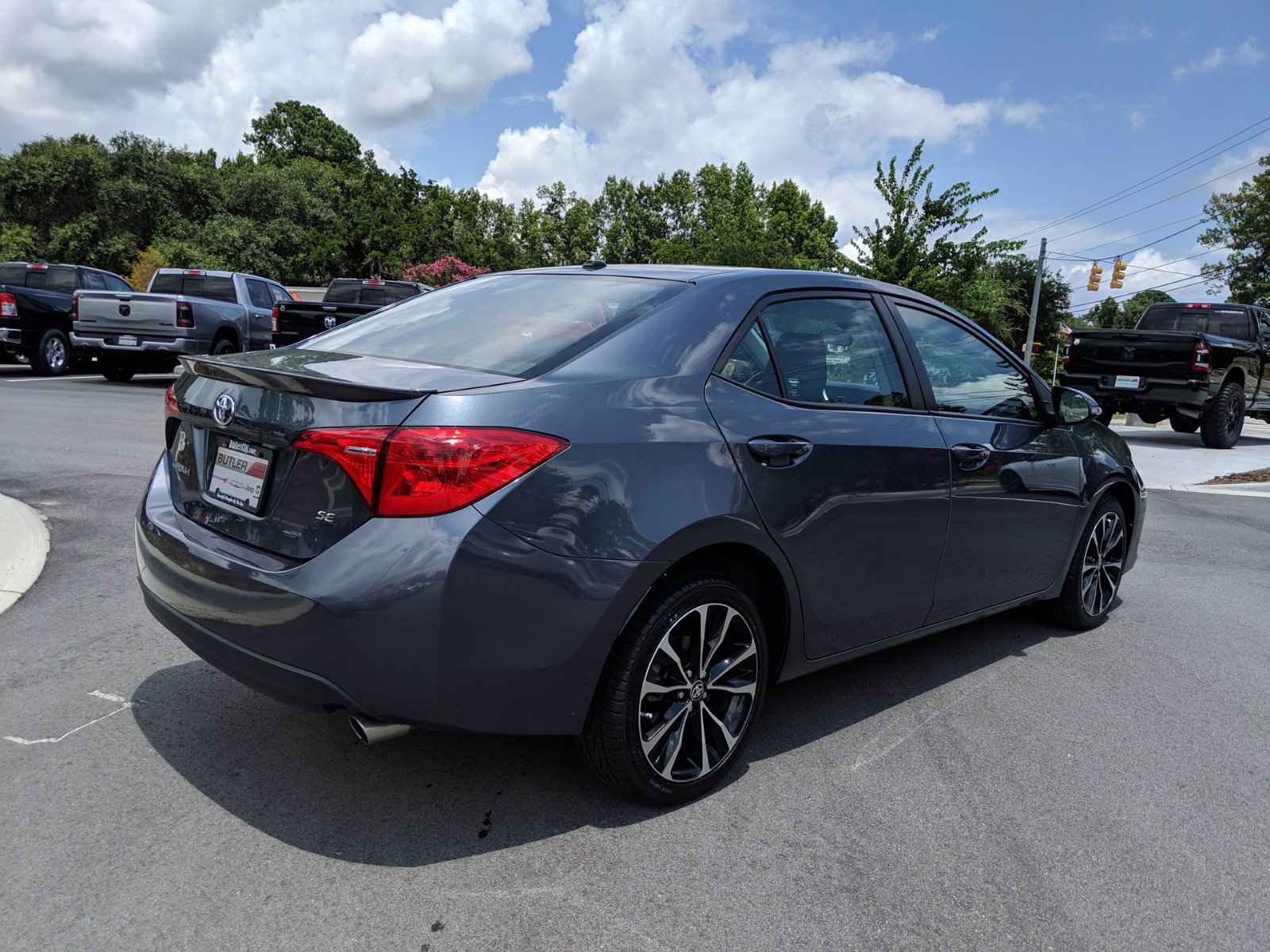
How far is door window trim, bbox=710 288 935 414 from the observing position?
3160 mm

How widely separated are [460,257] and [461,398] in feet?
202

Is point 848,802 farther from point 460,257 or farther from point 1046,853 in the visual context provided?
point 460,257

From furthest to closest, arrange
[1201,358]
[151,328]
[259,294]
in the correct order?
[259,294] → [151,328] → [1201,358]

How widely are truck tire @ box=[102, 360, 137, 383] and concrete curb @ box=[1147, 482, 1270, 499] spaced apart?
608 inches

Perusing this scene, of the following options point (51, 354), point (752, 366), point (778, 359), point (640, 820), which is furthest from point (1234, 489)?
point (51, 354)

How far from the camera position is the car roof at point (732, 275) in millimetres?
3414

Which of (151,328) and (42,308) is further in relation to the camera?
(42,308)

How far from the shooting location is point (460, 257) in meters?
61.7

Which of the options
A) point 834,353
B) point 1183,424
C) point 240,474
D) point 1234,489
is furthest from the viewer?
point 1183,424

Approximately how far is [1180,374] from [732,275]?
12805 mm

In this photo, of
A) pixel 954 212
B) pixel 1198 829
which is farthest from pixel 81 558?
pixel 954 212

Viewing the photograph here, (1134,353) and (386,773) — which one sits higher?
(1134,353)

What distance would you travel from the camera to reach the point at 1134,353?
14125 millimetres

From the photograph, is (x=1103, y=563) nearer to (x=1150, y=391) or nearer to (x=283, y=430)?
(x=283, y=430)
